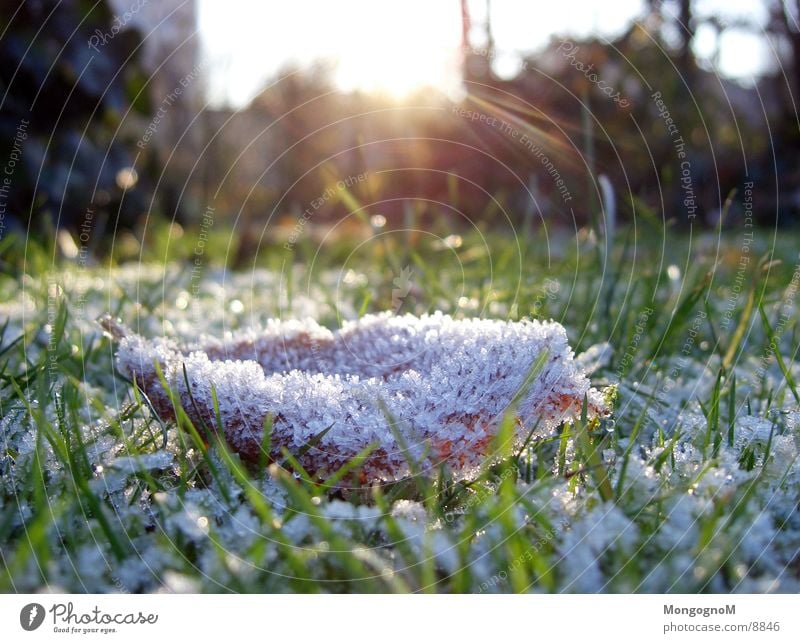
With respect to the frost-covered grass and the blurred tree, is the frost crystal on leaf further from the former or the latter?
the blurred tree

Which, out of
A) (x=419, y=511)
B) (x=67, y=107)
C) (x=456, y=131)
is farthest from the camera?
(x=456, y=131)

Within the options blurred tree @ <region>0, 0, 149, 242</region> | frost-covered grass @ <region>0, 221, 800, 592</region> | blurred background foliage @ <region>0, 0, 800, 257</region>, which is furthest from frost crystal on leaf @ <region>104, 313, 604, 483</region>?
blurred tree @ <region>0, 0, 149, 242</region>

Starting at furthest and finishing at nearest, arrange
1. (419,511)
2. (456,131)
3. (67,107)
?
1. (456,131)
2. (67,107)
3. (419,511)

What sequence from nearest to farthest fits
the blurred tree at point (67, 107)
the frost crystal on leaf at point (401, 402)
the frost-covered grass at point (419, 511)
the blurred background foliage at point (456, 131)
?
the frost-covered grass at point (419, 511), the frost crystal on leaf at point (401, 402), the blurred background foliage at point (456, 131), the blurred tree at point (67, 107)

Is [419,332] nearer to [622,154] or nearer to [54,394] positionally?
[54,394]

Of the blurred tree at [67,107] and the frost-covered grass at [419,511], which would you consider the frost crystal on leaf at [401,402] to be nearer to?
the frost-covered grass at [419,511]

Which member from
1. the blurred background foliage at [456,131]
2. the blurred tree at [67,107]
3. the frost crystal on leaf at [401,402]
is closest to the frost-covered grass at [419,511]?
the frost crystal on leaf at [401,402]

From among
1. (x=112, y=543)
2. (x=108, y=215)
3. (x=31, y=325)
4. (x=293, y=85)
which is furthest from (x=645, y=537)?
(x=293, y=85)

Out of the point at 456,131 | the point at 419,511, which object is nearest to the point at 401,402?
the point at 419,511

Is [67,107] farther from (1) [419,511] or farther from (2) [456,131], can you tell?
(1) [419,511]
